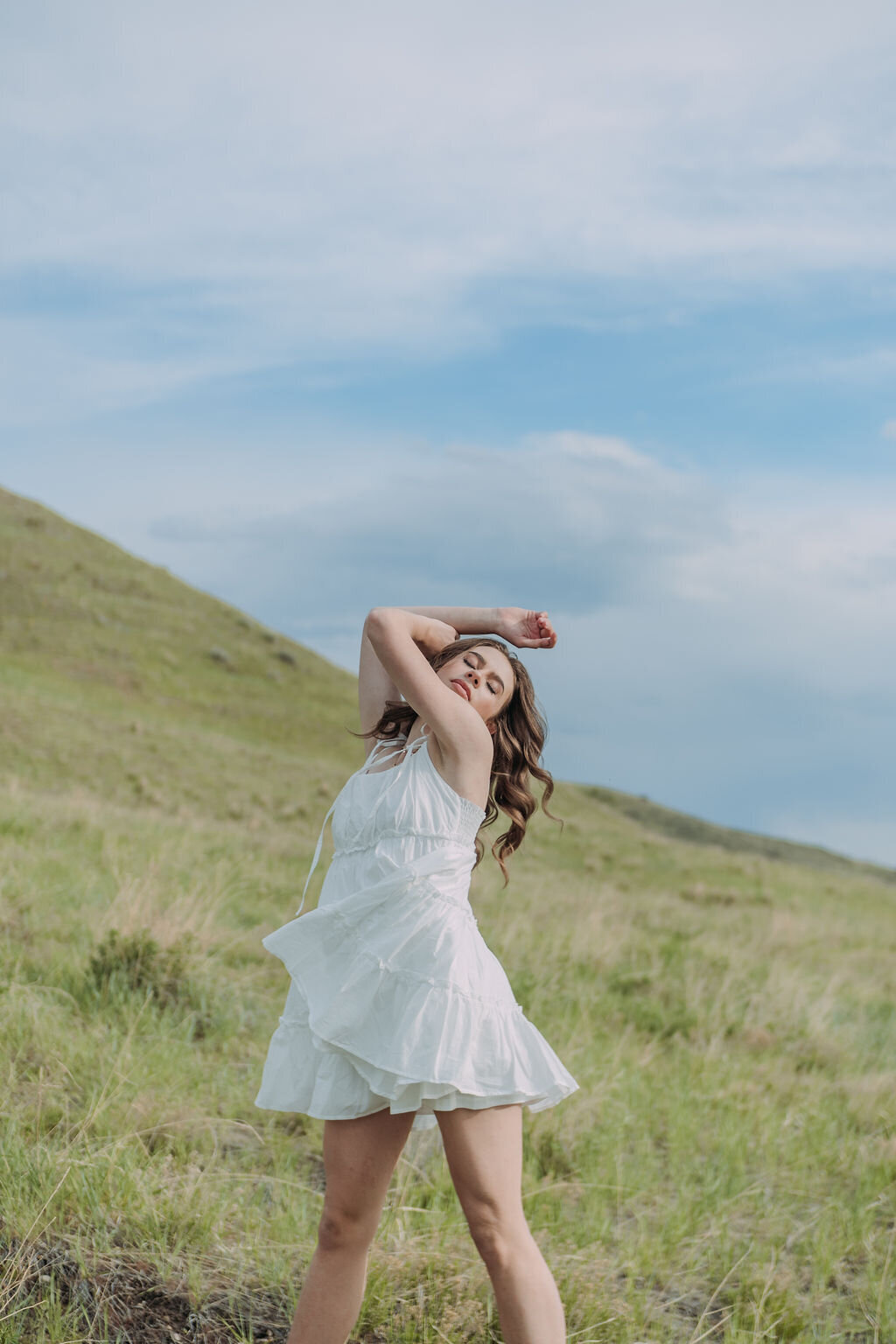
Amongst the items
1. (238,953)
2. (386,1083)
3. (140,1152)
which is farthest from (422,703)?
(238,953)

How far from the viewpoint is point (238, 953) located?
6703 millimetres

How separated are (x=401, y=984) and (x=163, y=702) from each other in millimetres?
33214

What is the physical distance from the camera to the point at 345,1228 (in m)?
2.63

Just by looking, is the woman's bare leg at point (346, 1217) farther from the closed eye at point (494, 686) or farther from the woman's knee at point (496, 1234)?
the closed eye at point (494, 686)

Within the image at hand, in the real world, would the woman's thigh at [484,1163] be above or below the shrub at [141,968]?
above

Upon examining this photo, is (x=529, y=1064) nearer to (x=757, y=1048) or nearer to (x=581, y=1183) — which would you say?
(x=581, y=1183)

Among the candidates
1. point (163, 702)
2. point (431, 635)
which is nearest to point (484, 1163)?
point (431, 635)

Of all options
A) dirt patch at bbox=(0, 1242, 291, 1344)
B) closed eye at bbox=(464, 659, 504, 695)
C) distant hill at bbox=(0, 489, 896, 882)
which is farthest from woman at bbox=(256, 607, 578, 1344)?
distant hill at bbox=(0, 489, 896, 882)

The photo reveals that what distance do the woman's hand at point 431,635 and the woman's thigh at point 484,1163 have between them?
1.24 metres

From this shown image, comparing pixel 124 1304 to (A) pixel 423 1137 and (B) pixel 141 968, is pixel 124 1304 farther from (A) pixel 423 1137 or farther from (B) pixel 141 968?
(B) pixel 141 968

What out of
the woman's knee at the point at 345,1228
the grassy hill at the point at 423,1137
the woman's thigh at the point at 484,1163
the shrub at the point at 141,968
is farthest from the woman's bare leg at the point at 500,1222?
the shrub at the point at 141,968

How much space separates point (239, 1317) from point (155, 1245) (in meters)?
0.36

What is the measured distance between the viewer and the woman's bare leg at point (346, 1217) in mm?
2619

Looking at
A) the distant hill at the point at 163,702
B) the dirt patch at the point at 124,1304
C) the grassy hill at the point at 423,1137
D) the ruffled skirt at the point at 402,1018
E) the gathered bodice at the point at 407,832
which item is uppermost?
the distant hill at the point at 163,702
